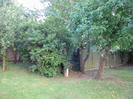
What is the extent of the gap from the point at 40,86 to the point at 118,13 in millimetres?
4170

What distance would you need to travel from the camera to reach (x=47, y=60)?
11.7m

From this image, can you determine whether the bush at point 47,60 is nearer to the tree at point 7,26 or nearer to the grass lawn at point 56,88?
the grass lawn at point 56,88

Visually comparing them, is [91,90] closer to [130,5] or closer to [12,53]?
[130,5]

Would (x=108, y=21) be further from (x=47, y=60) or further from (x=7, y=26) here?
(x=7, y=26)

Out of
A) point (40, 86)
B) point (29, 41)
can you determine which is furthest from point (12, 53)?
point (40, 86)

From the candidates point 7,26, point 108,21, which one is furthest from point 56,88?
point 7,26

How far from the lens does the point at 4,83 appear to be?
1018cm

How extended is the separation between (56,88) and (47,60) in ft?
7.59

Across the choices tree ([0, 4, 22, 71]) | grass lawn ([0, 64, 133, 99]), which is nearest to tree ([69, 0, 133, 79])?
grass lawn ([0, 64, 133, 99])

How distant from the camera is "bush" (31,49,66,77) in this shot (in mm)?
11633

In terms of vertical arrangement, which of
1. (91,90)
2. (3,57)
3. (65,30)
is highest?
(65,30)

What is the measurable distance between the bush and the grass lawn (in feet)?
1.14

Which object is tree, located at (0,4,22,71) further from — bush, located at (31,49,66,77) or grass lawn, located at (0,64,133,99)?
grass lawn, located at (0,64,133,99)

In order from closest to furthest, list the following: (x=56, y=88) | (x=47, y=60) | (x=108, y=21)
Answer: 1. (x=56, y=88)
2. (x=108, y=21)
3. (x=47, y=60)
